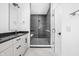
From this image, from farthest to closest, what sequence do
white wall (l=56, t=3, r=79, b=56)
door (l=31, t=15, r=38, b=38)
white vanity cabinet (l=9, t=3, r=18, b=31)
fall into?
1. door (l=31, t=15, r=38, b=38)
2. white vanity cabinet (l=9, t=3, r=18, b=31)
3. white wall (l=56, t=3, r=79, b=56)

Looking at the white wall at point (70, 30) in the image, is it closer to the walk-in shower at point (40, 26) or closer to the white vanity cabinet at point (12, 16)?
the white vanity cabinet at point (12, 16)

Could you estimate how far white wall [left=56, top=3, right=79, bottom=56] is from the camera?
5.72 feet

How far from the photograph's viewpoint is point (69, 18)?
178 cm

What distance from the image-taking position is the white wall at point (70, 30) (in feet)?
5.72

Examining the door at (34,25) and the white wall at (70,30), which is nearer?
the white wall at (70,30)

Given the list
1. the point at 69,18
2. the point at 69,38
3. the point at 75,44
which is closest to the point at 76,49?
the point at 75,44

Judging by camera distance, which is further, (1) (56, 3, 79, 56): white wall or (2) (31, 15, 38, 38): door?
(2) (31, 15, 38, 38): door

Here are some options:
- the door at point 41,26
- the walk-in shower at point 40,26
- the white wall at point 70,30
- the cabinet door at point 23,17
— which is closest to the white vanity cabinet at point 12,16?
the cabinet door at point 23,17

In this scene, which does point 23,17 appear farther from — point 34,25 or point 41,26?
point 41,26

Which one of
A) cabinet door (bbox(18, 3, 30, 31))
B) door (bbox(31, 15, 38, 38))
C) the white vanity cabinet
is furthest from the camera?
door (bbox(31, 15, 38, 38))

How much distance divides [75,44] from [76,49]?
0.43 ft

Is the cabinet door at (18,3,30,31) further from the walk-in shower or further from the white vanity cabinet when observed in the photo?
the walk-in shower

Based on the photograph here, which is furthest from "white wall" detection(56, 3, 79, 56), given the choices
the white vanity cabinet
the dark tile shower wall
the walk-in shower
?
the dark tile shower wall

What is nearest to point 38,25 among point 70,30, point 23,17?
point 23,17
